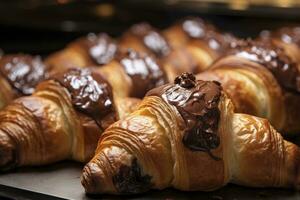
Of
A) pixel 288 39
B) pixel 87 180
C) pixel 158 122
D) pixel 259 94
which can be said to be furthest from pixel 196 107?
pixel 288 39

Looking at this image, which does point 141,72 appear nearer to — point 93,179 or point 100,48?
point 100,48

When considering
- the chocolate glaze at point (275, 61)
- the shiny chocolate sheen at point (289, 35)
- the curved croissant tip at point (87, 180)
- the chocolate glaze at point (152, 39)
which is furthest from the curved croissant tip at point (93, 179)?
the shiny chocolate sheen at point (289, 35)

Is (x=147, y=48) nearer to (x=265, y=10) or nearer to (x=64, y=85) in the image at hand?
(x=265, y=10)

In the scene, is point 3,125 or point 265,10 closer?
point 3,125

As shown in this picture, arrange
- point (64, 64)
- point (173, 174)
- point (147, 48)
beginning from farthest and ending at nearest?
point (147, 48)
point (64, 64)
point (173, 174)

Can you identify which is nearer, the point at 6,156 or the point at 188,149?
the point at 188,149

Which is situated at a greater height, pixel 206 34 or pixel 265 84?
pixel 206 34

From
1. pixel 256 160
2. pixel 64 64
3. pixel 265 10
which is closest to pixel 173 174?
pixel 256 160
